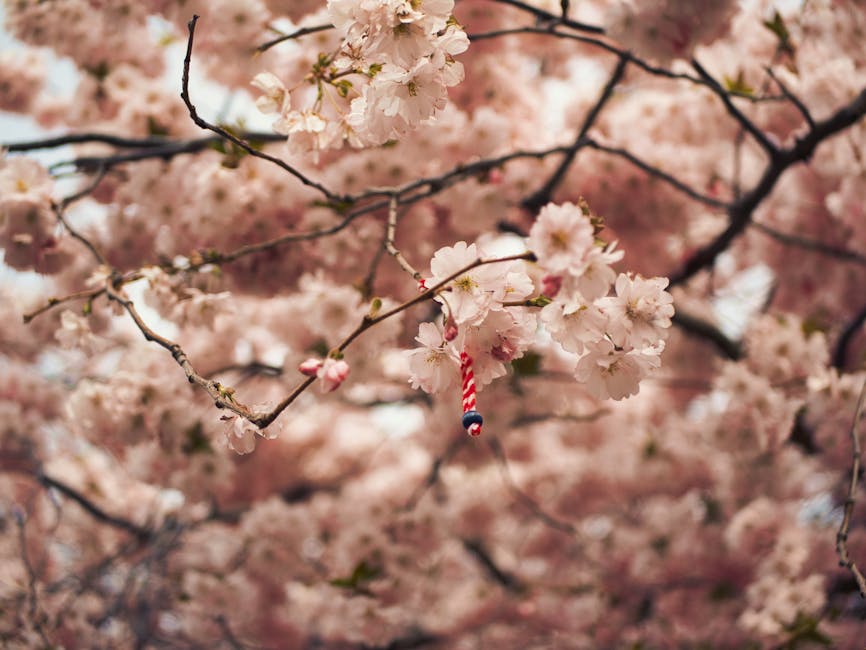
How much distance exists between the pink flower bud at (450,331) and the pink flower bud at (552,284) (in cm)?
13

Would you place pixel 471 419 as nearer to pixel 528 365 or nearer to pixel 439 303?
pixel 439 303

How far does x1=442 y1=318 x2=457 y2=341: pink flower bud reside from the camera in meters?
0.90

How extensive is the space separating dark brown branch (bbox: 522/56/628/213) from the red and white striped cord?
4.47 feet

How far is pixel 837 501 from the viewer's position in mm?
2861

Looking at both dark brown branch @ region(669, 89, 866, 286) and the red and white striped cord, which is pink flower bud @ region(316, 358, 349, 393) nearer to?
the red and white striped cord

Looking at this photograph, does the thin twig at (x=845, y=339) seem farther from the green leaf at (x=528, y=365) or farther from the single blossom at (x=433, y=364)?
the single blossom at (x=433, y=364)

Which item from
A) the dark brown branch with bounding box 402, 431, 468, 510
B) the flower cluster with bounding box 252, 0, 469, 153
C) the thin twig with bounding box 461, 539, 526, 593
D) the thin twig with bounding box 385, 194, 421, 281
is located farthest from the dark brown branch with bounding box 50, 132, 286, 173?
the thin twig with bounding box 461, 539, 526, 593

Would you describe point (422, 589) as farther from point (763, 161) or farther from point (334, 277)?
point (763, 161)

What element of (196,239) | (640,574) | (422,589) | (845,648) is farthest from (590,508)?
(196,239)

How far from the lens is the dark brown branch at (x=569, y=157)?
218 centimetres

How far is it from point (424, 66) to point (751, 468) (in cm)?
257

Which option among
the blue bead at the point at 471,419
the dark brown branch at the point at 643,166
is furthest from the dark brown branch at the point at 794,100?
the blue bead at the point at 471,419

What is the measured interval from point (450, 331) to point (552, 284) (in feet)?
0.47

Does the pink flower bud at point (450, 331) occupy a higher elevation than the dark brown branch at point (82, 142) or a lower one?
lower
